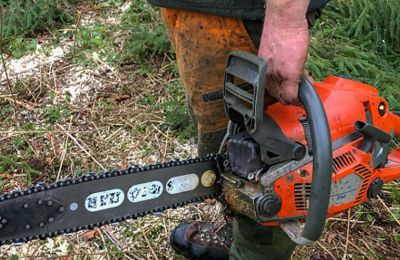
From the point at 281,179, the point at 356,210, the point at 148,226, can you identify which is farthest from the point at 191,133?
the point at 281,179

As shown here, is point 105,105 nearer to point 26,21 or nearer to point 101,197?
point 26,21

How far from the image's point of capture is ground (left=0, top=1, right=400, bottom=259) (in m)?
2.47

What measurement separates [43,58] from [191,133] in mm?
1298

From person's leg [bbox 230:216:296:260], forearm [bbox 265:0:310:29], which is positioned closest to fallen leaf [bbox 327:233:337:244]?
person's leg [bbox 230:216:296:260]

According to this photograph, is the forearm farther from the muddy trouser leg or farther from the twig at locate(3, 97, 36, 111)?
the twig at locate(3, 97, 36, 111)

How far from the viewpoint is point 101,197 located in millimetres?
1648

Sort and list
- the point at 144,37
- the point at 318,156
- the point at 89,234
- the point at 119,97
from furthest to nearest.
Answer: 1. the point at 144,37
2. the point at 119,97
3. the point at 89,234
4. the point at 318,156

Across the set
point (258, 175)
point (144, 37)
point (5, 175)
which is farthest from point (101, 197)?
point (144, 37)

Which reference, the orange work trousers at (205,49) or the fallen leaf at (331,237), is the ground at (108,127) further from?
the orange work trousers at (205,49)

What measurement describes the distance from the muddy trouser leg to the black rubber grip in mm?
323

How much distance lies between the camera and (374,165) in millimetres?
1731

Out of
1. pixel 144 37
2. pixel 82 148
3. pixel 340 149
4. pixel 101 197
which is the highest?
pixel 340 149

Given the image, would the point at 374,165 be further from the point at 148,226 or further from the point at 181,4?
the point at 148,226

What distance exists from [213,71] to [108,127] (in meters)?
1.53
